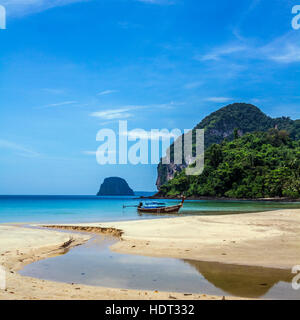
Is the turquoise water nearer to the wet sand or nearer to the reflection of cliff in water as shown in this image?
the wet sand

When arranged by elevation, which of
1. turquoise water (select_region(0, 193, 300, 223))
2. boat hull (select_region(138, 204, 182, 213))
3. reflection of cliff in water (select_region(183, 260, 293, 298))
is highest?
reflection of cliff in water (select_region(183, 260, 293, 298))

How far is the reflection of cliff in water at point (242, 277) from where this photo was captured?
7255mm

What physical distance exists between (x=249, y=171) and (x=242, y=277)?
111626mm

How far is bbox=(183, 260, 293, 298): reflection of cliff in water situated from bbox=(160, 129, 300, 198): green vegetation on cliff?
296 feet

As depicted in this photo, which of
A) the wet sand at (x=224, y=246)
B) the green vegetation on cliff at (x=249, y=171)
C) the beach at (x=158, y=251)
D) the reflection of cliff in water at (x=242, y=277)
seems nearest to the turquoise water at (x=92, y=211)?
the beach at (x=158, y=251)

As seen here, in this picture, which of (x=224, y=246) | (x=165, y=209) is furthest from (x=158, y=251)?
(x=165, y=209)

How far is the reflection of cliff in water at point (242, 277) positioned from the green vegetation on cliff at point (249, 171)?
90131 mm

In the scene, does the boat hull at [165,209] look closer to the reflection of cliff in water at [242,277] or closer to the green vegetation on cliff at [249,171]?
the reflection of cliff in water at [242,277]

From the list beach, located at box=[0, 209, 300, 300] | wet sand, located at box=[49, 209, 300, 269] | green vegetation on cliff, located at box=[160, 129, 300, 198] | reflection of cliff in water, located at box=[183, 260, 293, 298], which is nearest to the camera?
beach, located at box=[0, 209, 300, 300]

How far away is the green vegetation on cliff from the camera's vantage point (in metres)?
101

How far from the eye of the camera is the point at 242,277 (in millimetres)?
8328

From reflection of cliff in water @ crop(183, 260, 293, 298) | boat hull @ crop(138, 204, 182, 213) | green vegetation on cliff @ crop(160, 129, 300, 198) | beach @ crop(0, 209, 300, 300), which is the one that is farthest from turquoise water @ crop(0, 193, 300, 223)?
green vegetation on cliff @ crop(160, 129, 300, 198)
